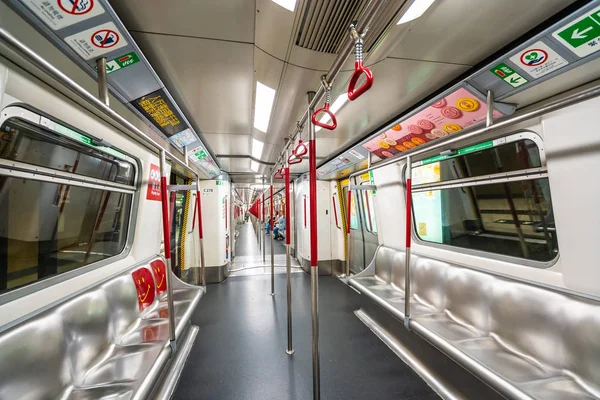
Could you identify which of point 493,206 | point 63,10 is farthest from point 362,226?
point 63,10

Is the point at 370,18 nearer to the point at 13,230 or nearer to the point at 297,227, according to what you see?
the point at 13,230

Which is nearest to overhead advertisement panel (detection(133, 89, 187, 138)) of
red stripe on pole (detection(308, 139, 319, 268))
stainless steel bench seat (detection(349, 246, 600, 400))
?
red stripe on pole (detection(308, 139, 319, 268))

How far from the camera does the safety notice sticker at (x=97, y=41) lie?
1123 millimetres

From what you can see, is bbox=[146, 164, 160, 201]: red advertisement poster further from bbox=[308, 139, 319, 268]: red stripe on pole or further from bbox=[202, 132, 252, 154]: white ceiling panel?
bbox=[308, 139, 319, 268]: red stripe on pole

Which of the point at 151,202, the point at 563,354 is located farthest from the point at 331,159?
the point at 563,354

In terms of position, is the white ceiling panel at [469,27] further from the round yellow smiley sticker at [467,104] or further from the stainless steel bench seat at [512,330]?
the stainless steel bench seat at [512,330]

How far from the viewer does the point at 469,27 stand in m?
1.27

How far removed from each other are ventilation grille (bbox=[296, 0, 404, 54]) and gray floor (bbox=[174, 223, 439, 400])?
277cm

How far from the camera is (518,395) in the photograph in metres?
1.33

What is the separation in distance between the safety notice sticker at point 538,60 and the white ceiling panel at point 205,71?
1652 mm

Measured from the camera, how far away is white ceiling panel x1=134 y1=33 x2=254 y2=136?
4.60 ft

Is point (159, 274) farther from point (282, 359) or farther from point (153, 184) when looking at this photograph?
point (282, 359)

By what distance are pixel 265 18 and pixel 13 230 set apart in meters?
2.43

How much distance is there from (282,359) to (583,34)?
345 cm
